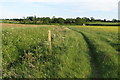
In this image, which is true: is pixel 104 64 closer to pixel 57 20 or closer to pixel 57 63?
pixel 57 63

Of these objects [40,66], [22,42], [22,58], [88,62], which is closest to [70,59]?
[88,62]

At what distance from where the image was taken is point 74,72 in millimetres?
10305

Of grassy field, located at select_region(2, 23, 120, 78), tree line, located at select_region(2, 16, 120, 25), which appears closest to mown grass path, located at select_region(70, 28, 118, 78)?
grassy field, located at select_region(2, 23, 120, 78)

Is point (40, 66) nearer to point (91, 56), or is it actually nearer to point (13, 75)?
point (13, 75)

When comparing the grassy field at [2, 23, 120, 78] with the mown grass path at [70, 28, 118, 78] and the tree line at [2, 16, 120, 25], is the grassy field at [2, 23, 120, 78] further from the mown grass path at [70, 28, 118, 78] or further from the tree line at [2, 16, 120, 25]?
the tree line at [2, 16, 120, 25]

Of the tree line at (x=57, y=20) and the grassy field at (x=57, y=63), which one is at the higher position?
the tree line at (x=57, y=20)

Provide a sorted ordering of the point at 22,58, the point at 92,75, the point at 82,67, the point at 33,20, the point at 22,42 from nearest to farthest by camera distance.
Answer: the point at 92,75 < the point at 82,67 < the point at 22,58 < the point at 22,42 < the point at 33,20

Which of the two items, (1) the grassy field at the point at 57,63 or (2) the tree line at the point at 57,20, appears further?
(2) the tree line at the point at 57,20

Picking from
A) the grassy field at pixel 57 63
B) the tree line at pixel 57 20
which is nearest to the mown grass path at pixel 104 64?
the grassy field at pixel 57 63

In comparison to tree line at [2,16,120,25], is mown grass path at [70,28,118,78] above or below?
below

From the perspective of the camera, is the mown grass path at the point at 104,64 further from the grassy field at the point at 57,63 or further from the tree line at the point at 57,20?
the tree line at the point at 57,20

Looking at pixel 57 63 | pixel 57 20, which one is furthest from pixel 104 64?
pixel 57 20

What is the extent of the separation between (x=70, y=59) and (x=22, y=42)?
19.0 feet

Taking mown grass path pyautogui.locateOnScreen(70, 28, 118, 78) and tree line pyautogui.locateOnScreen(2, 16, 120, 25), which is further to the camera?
tree line pyautogui.locateOnScreen(2, 16, 120, 25)
